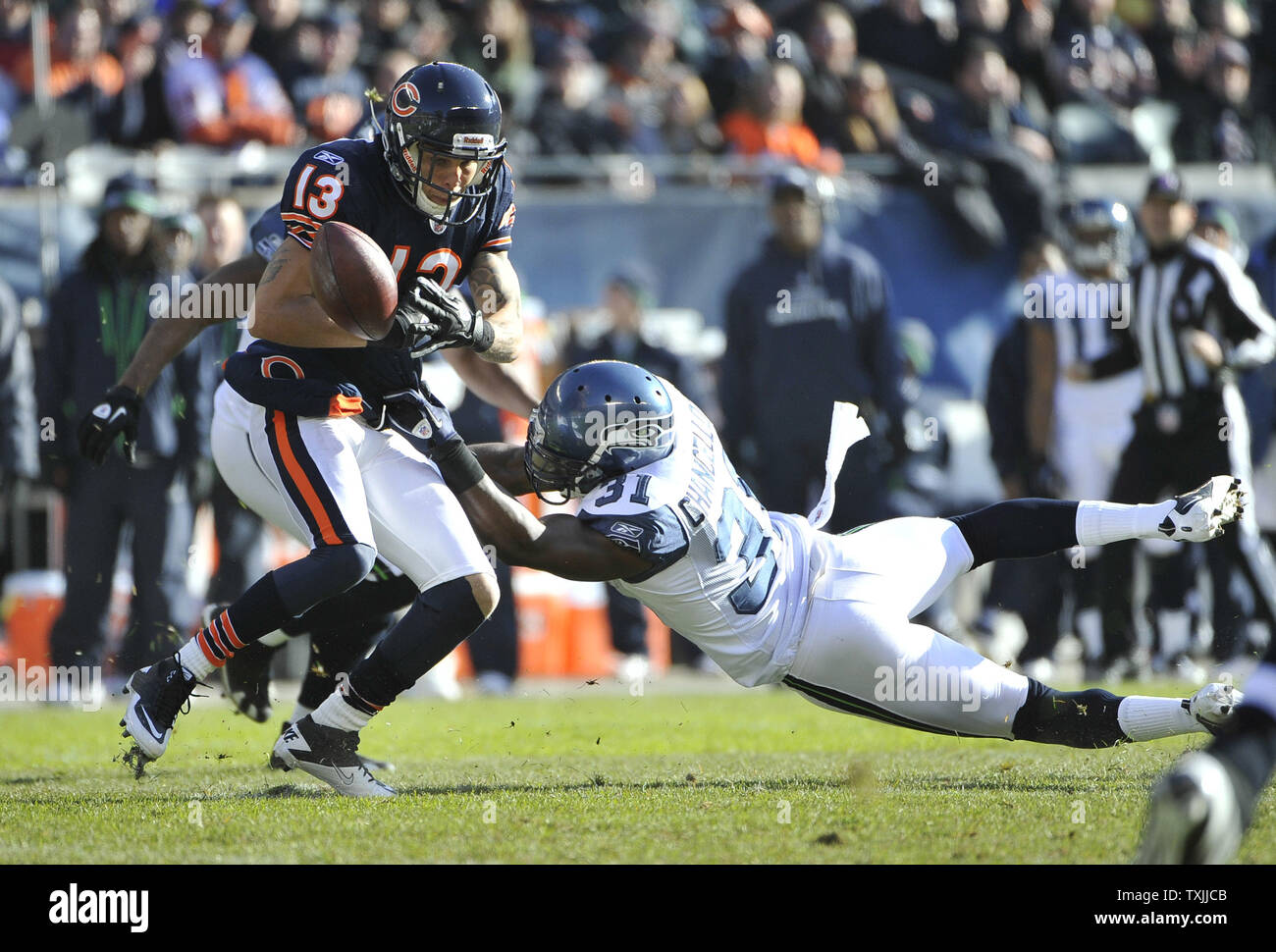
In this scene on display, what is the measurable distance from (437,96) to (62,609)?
349 cm

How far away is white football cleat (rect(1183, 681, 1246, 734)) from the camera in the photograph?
3.96 meters

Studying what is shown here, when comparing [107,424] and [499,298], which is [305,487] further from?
[499,298]

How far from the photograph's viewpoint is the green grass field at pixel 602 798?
132 inches

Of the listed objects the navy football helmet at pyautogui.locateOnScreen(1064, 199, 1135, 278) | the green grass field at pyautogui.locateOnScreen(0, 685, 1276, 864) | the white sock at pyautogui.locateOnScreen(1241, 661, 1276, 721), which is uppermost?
the navy football helmet at pyautogui.locateOnScreen(1064, 199, 1135, 278)

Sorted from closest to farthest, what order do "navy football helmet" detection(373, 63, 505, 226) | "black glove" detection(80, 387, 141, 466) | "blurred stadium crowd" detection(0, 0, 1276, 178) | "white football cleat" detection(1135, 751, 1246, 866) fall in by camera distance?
"white football cleat" detection(1135, 751, 1246, 866) → "navy football helmet" detection(373, 63, 505, 226) → "black glove" detection(80, 387, 141, 466) → "blurred stadium crowd" detection(0, 0, 1276, 178)

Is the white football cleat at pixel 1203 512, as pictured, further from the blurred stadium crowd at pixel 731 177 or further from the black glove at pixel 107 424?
the black glove at pixel 107 424

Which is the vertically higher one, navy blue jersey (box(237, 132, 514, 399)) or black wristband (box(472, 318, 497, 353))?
navy blue jersey (box(237, 132, 514, 399))

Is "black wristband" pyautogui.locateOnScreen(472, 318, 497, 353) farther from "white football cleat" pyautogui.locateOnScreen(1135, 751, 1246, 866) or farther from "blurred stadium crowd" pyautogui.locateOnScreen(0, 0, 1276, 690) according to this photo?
"blurred stadium crowd" pyautogui.locateOnScreen(0, 0, 1276, 690)

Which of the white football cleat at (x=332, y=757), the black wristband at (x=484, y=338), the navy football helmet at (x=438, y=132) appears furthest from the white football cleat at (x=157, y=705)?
the navy football helmet at (x=438, y=132)

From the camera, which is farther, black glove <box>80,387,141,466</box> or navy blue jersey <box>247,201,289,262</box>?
navy blue jersey <box>247,201,289,262</box>

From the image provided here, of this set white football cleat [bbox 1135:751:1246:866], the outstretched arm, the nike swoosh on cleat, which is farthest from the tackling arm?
white football cleat [bbox 1135:751:1246:866]

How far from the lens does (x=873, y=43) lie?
411 inches

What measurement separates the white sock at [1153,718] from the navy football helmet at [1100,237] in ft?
13.0
